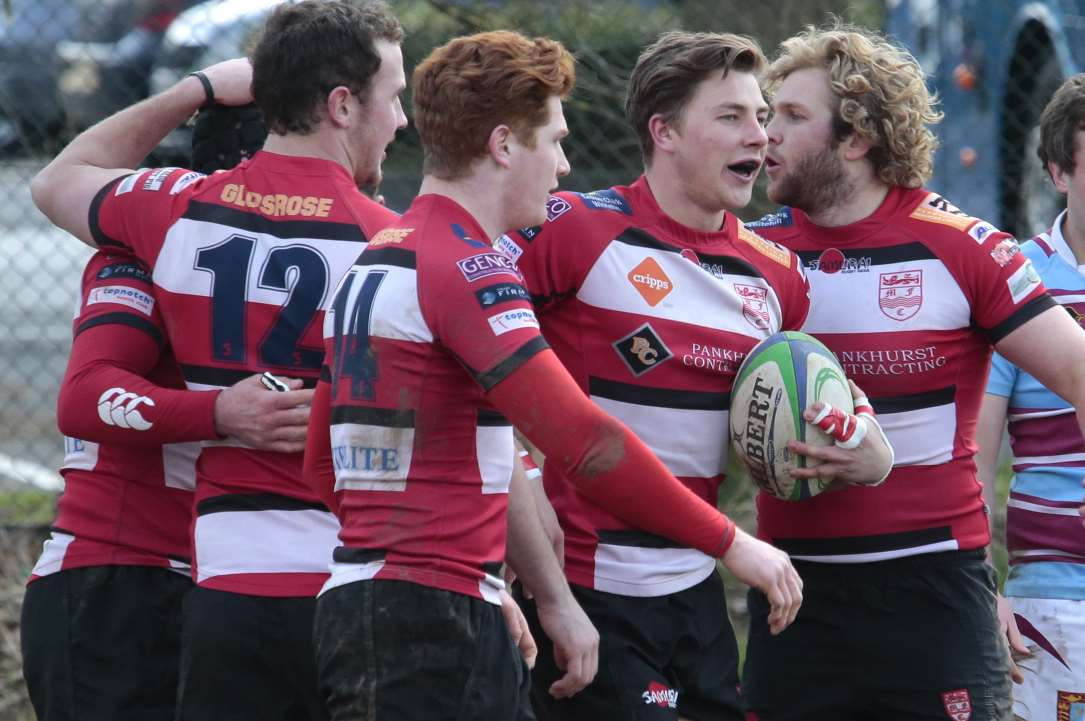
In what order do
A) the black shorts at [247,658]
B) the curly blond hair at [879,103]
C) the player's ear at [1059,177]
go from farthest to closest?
the player's ear at [1059,177] < the curly blond hair at [879,103] < the black shorts at [247,658]

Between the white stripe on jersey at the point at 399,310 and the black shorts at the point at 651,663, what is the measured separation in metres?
1.03

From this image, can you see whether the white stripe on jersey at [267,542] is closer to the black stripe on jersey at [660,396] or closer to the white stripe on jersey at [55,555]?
the white stripe on jersey at [55,555]

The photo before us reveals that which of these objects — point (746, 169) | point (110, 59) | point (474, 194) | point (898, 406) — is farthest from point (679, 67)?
point (110, 59)

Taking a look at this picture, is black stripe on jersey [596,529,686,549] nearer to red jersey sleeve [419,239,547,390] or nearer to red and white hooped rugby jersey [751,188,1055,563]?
red and white hooped rugby jersey [751,188,1055,563]

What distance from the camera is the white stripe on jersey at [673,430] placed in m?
3.64

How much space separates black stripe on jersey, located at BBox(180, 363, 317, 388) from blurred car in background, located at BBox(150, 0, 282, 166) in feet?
12.6

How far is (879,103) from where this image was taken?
161 inches

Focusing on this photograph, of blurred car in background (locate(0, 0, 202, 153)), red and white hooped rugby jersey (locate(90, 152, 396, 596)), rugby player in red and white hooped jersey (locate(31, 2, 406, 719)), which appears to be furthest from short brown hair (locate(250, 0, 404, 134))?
blurred car in background (locate(0, 0, 202, 153))

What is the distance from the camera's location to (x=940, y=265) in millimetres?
3908

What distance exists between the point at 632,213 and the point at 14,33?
16.1ft

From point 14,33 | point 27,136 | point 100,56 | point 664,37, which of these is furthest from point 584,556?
point 14,33

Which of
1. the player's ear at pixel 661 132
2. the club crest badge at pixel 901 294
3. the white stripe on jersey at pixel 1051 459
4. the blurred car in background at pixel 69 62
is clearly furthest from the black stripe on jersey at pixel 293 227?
the blurred car in background at pixel 69 62

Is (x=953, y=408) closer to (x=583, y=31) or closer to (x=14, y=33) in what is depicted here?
(x=583, y=31)

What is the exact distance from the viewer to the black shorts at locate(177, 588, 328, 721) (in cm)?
335
